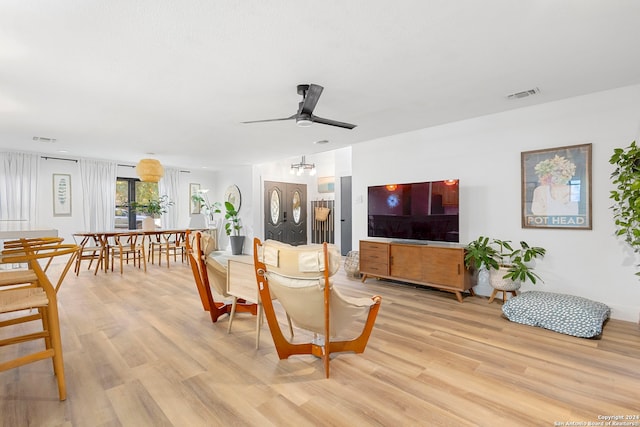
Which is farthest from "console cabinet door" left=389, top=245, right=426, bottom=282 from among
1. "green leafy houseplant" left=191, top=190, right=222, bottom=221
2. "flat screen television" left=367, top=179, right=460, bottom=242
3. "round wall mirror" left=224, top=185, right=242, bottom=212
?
"green leafy houseplant" left=191, top=190, right=222, bottom=221

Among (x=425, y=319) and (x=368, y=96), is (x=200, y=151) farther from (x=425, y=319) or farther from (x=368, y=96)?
(x=425, y=319)

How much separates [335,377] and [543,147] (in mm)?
3425

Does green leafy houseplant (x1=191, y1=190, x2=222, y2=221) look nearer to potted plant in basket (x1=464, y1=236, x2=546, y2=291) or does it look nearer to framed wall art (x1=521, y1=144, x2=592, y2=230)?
potted plant in basket (x1=464, y1=236, x2=546, y2=291)

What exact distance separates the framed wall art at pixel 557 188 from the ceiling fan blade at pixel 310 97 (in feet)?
8.52

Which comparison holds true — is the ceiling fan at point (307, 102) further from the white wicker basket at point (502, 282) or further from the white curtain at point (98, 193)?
the white curtain at point (98, 193)

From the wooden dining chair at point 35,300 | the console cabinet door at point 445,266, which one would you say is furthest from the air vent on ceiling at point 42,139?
the console cabinet door at point 445,266

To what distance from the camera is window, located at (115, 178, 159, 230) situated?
7752 mm

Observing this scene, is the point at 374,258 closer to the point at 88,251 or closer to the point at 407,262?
the point at 407,262

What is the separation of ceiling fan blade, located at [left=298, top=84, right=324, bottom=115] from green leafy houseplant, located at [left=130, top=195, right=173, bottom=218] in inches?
226

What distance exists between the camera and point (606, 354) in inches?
95.8

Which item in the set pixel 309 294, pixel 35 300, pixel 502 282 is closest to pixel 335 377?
pixel 309 294

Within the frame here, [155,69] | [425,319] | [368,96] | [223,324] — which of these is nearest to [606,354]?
[425,319]

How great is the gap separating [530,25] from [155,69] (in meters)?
2.84

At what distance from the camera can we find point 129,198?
7918 mm
